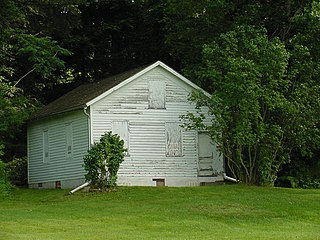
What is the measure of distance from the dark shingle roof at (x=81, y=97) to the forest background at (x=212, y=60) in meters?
1.04

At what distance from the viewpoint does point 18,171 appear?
40000 millimetres

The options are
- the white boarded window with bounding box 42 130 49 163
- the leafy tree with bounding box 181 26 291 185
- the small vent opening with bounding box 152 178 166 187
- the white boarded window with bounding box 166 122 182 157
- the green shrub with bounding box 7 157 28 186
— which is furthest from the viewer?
the green shrub with bounding box 7 157 28 186

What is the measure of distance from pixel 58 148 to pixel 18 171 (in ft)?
15.9

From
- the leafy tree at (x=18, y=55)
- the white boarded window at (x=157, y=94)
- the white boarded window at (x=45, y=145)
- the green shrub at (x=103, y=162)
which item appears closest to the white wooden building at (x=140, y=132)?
the white boarded window at (x=157, y=94)

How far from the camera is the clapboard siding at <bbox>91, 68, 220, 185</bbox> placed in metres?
34.2

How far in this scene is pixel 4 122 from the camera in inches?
1415

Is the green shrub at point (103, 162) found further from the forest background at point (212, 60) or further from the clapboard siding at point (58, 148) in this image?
the forest background at point (212, 60)

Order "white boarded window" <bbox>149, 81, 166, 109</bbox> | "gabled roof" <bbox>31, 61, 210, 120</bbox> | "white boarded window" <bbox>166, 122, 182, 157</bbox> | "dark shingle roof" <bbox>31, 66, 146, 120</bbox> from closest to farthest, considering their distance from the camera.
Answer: "gabled roof" <bbox>31, 61, 210, 120</bbox> → "dark shingle roof" <bbox>31, 66, 146, 120</bbox> → "white boarded window" <bbox>149, 81, 166, 109</bbox> → "white boarded window" <bbox>166, 122, 182, 157</bbox>

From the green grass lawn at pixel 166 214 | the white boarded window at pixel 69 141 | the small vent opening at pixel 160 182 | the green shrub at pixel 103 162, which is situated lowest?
the green grass lawn at pixel 166 214

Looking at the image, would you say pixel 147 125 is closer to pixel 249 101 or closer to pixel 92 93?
pixel 92 93

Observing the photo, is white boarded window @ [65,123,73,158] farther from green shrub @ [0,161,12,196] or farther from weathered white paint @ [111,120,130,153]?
green shrub @ [0,161,12,196]

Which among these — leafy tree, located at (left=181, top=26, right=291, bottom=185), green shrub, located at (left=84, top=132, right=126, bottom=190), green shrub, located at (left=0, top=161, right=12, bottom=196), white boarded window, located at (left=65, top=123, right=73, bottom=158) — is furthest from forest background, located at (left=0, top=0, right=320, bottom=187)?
green shrub, located at (left=84, top=132, right=126, bottom=190)

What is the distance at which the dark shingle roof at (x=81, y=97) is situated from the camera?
34.6m

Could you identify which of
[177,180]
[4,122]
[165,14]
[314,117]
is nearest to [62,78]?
[165,14]
